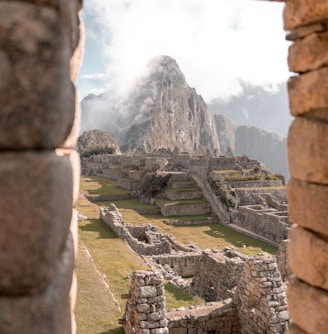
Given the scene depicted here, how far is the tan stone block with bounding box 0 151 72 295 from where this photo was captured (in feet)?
4.75

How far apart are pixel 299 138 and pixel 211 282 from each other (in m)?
12.5

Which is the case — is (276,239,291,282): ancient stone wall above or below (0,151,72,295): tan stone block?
below

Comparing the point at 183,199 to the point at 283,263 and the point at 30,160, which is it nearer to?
the point at 283,263

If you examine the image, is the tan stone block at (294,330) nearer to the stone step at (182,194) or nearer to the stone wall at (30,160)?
the stone wall at (30,160)

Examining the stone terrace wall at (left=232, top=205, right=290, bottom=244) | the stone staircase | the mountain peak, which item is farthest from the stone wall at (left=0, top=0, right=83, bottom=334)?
the mountain peak

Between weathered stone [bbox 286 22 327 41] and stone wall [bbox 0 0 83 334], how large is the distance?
2.40 m

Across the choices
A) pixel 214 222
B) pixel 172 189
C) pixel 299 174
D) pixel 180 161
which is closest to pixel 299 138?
pixel 299 174

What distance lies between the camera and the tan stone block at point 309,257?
117 inches

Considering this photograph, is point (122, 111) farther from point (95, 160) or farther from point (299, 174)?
point (299, 174)

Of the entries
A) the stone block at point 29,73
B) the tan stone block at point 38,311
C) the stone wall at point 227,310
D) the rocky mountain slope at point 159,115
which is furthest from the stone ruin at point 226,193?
the rocky mountain slope at point 159,115

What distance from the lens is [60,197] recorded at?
155 centimetres

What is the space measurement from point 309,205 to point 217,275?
39.4ft

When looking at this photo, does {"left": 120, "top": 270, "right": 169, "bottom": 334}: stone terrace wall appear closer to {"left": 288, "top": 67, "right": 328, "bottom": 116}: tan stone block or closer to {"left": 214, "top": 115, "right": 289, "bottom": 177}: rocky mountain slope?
{"left": 288, "top": 67, "right": 328, "bottom": 116}: tan stone block

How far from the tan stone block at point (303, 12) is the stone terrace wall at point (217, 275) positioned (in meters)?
10.3
